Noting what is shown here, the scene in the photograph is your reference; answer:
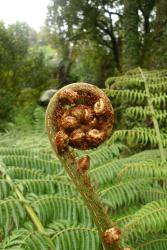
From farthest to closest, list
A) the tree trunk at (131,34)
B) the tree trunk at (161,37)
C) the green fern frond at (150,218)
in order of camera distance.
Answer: the tree trunk at (131,34)
the tree trunk at (161,37)
the green fern frond at (150,218)

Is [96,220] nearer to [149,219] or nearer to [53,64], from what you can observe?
[149,219]

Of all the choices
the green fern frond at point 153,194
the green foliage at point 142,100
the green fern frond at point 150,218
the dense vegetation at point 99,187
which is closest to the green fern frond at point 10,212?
the dense vegetation at point 99,187

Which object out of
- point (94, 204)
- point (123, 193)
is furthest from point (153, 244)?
point (94, 204)

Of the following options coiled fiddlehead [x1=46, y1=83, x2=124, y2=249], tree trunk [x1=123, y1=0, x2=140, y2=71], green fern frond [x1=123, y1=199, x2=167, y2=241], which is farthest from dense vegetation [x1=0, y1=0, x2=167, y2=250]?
tree trunk [x1=123, y1=0, x2=140, y2=71]

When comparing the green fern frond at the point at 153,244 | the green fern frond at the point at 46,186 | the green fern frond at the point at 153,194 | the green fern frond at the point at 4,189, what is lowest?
the green fern frond at the point at 153,244

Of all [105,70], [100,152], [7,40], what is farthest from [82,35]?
[100,152]

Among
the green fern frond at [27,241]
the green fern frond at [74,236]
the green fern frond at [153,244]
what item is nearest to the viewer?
the green fern frond at [27,241]

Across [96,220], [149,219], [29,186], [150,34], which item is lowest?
[149,219]

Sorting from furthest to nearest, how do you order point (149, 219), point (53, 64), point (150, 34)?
point (53, 64), point (150, 34), point (149, 219)

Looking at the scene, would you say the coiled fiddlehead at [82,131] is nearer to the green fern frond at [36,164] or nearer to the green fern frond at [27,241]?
the green fern frond at [27,241]

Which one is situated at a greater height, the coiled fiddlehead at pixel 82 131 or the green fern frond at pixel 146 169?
the coiled fiddlehead at pixel 82 131
